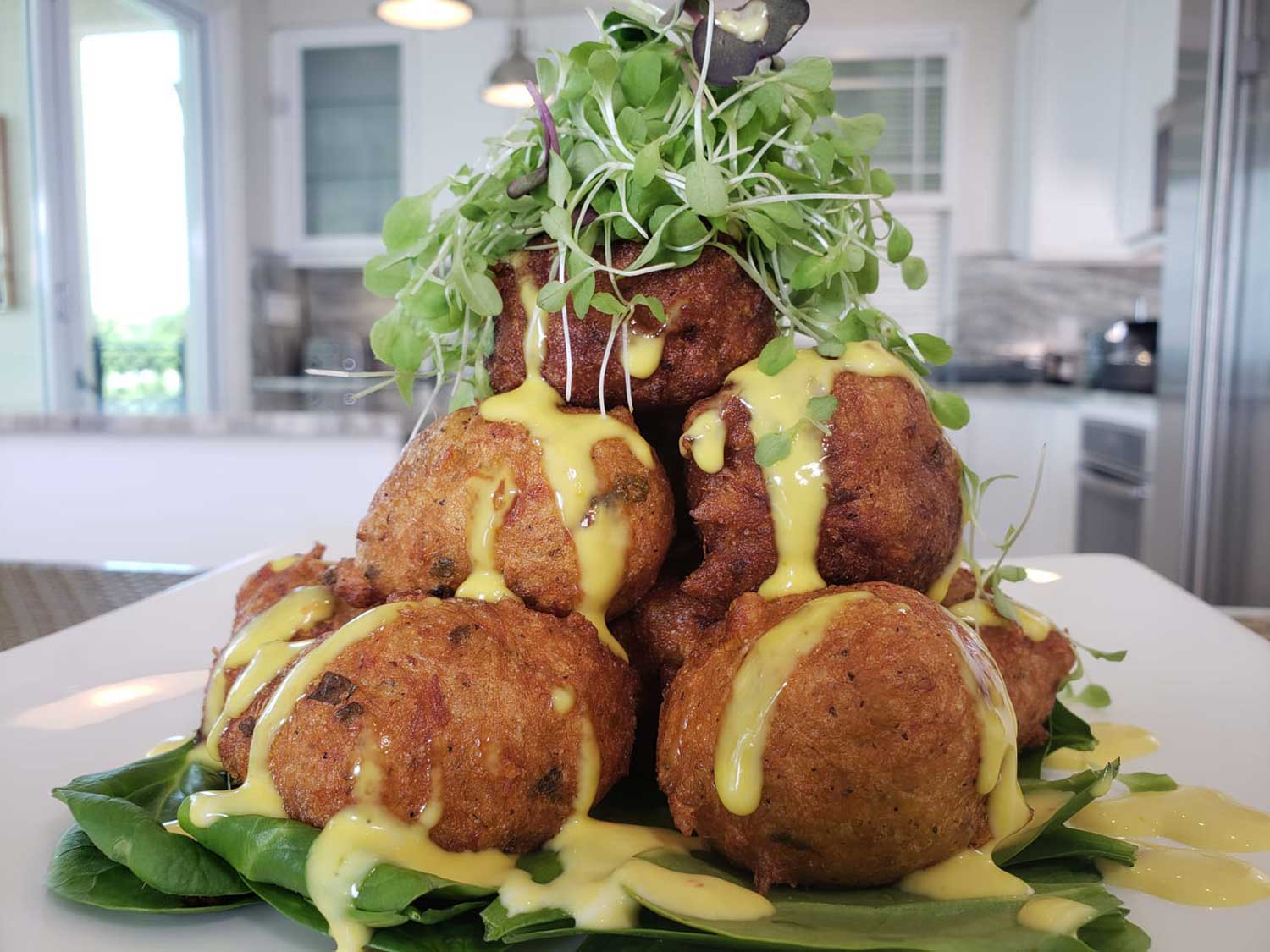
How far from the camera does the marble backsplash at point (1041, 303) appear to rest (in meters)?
7.02

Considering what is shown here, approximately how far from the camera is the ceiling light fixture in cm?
456

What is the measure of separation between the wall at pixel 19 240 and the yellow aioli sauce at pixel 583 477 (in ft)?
15.8

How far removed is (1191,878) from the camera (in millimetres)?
923

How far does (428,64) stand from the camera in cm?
652

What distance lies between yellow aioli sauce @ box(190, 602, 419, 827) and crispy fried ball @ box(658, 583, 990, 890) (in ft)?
1.06

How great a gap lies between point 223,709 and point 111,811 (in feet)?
0.56

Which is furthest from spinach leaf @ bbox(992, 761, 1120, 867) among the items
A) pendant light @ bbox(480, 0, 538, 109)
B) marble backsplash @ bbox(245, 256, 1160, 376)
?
marble backsplash @ bbox(245, 256, 1160, 376)

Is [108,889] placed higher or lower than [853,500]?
lower

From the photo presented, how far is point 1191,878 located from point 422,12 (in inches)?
182

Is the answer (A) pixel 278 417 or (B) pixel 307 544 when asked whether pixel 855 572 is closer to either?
(B) pixel 307 544

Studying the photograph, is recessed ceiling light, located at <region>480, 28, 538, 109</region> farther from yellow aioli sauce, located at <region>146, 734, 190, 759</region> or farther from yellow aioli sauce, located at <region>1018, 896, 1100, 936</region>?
yellow aioli sauce, located at <region>1018, 896, 1100, 936</region>

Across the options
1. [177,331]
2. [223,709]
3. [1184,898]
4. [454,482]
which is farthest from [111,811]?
[177,331]

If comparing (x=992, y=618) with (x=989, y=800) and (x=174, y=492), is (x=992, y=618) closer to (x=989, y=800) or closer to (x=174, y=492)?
(x=989, y=800)

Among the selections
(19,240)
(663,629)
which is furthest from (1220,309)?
(19,240)
